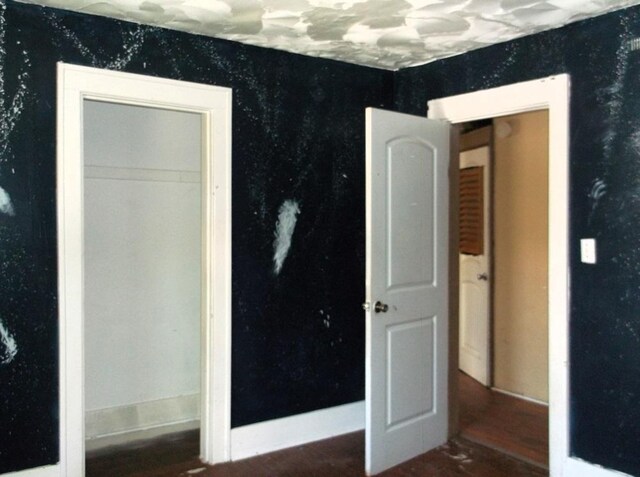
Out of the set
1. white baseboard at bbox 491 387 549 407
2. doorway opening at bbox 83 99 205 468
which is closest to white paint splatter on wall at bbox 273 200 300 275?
doorway opening at bbox 83 99 205 468

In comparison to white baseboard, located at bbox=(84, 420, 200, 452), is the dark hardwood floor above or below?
below

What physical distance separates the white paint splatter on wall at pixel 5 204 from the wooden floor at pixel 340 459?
57.4 inches

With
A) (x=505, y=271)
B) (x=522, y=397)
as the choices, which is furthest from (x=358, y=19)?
(x=522, y=397)

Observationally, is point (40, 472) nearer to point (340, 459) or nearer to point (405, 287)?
point (340, 459)

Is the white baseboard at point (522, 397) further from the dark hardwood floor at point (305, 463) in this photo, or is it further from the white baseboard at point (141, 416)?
the white baseboard at point (141, 416)

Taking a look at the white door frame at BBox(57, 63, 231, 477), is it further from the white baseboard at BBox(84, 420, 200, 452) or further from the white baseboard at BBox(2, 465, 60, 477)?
the white baseboard at BBox(84, 420, 200, 452)

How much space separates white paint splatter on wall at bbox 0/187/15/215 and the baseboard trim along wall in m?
1.53

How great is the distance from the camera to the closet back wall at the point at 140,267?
141 inches

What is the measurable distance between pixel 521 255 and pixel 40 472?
11.4 ft

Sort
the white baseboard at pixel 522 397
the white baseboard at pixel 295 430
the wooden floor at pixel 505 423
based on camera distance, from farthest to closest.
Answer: the white baseboard at pixel 522 397 → the wooden floor at pixel 505 423 → the white baseboard at pixel 295 430

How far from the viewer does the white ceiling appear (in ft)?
8.43

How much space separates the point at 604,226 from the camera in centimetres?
275

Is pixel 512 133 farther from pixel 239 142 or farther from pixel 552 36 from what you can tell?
pixel 239 142

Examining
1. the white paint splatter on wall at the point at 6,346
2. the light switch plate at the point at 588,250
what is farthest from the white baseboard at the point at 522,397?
the white paint splatter on wall at the point at 6,346
